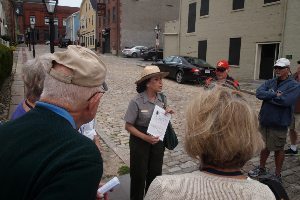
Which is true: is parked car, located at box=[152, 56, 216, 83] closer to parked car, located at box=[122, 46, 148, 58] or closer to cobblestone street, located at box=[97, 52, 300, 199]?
cobblestone street, located at box=[97, 52, 300, 199]

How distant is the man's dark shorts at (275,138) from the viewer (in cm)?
466

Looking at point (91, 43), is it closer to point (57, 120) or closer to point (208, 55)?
point (208, 55)

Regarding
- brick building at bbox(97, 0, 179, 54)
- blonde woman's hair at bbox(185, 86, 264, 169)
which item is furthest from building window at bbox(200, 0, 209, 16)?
blonde woman's hair at bbox(185, 86, 264, 169)

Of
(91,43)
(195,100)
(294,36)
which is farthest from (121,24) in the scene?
(195,100)

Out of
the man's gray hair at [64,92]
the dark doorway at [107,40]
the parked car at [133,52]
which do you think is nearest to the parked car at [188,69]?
the man's gray hair at [64,92]

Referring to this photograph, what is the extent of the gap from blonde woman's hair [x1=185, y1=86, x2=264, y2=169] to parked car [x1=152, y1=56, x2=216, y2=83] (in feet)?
47.2

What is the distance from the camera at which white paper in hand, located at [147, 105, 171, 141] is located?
3594 mm

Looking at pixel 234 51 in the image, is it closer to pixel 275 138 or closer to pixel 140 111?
pixel 275 138

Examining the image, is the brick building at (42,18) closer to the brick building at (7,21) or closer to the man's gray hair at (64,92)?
the brick building at (7,21)

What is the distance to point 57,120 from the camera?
4.81 feet

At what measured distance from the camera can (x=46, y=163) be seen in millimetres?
1306

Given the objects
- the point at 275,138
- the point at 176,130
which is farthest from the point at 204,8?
the point at 275,138

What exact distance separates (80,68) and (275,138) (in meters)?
3.90

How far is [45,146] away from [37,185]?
0.16 m
